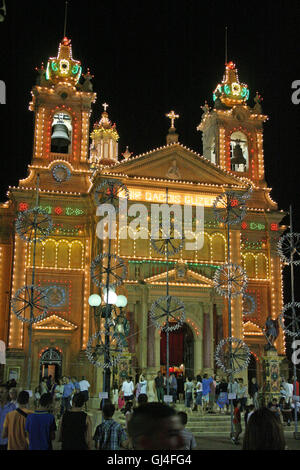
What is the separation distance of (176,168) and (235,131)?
6.87 metres

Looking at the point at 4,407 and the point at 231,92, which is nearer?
the point at 4,407

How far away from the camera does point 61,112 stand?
3741 cm

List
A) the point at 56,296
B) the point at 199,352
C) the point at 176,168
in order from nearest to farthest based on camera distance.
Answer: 1. the point at 199,352
2. the point at 56,296
3. the point at 176,168

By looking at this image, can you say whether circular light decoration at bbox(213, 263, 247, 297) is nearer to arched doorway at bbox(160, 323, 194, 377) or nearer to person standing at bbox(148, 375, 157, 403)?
arched doorway at bbox(160, 323, 194, 377)

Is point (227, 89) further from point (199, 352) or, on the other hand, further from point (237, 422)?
point (237, 422)

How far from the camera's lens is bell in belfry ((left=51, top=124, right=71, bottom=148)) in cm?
3672

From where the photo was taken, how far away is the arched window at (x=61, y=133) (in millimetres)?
36781

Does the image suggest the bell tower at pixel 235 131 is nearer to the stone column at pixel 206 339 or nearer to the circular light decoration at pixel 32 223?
the stone column at pixel 206 339

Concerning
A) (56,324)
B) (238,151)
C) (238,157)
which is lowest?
(56,324)

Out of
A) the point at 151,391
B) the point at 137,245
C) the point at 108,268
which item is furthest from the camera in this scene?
the point at 137,245

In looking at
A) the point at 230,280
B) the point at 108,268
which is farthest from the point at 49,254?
the point at 108,268

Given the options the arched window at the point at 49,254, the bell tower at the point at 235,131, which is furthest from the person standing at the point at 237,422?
the bell tower at the point at 235,131
